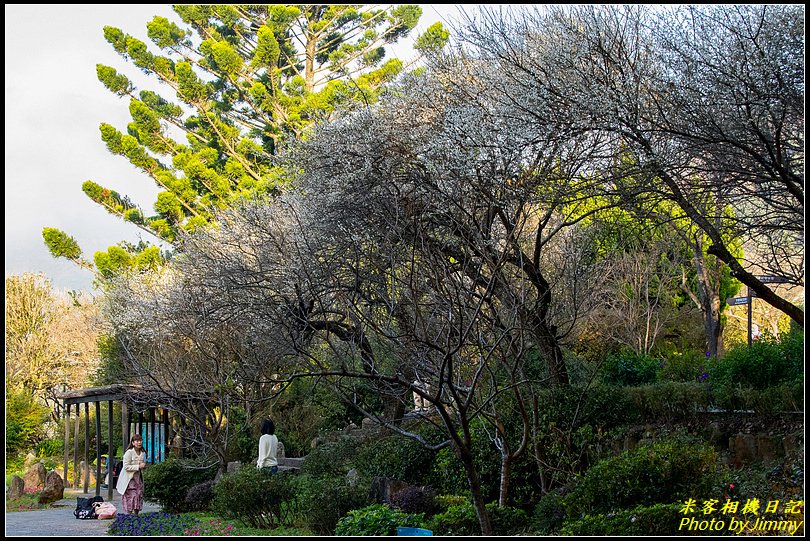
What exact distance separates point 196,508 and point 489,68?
7.73 metres

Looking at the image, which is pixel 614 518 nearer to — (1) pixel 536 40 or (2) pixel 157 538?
(2) pixel 157 538

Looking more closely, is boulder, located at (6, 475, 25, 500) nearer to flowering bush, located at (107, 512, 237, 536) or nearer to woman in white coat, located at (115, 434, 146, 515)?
woman in white coat, located at (115, 434, 146, 515)

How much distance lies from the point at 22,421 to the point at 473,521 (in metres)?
19.9

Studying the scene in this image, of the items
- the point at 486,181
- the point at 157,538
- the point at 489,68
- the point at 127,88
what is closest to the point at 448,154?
the point at 486,181

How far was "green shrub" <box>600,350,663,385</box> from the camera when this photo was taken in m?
11.7

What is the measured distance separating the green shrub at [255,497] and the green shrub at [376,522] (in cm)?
233

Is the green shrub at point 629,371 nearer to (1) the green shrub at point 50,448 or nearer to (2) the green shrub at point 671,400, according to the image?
(2) the green shrub at point 671,400

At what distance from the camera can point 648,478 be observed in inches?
280

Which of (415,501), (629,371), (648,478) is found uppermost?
(629,371)

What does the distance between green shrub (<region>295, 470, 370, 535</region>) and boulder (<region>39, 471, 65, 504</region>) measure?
8713 millimetres

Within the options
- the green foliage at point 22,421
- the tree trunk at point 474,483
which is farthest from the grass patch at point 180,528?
the green foliage at point 22,421

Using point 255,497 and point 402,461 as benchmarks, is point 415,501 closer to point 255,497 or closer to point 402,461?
point 402,461

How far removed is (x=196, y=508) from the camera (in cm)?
1255

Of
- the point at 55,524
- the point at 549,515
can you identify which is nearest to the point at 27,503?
the point at 55,524
